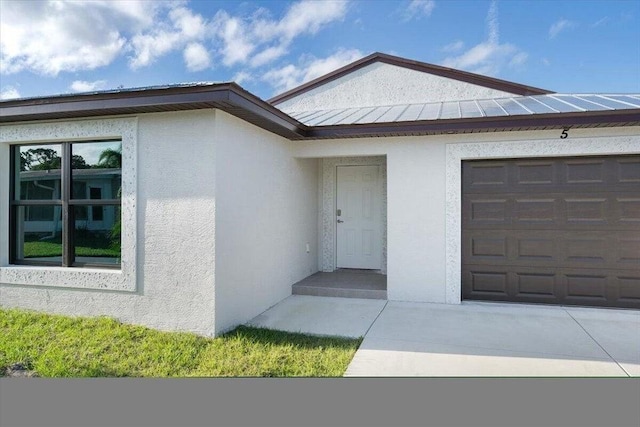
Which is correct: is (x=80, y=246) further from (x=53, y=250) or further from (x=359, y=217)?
(x=359, y=217)

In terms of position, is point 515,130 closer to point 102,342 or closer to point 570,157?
point 570,157

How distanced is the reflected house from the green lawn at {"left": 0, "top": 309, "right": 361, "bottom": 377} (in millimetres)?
1498

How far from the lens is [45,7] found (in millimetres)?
6309

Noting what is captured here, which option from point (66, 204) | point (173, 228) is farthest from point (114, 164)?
point (173, 228)

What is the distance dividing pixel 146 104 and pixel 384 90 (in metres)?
6.45

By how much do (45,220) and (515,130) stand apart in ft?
26.4

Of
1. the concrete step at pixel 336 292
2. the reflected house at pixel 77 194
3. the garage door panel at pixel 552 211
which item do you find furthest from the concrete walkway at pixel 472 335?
the reflected house at pixel 77 194

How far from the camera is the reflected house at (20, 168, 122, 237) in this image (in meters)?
5.69

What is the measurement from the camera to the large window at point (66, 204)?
18.7 feet

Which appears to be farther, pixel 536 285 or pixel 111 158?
pixel 536 285

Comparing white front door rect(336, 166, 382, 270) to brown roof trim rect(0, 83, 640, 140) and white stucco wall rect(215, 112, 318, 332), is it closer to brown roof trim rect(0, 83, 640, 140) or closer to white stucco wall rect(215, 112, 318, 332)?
white stucco wall rect(215, 112, 318, 332)

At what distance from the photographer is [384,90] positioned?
31.5 feet

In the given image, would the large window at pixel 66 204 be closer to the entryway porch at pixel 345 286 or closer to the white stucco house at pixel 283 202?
the white stucco house at pixel 283 202

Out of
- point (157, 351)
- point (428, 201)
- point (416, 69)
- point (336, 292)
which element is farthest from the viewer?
point (416, 69)
